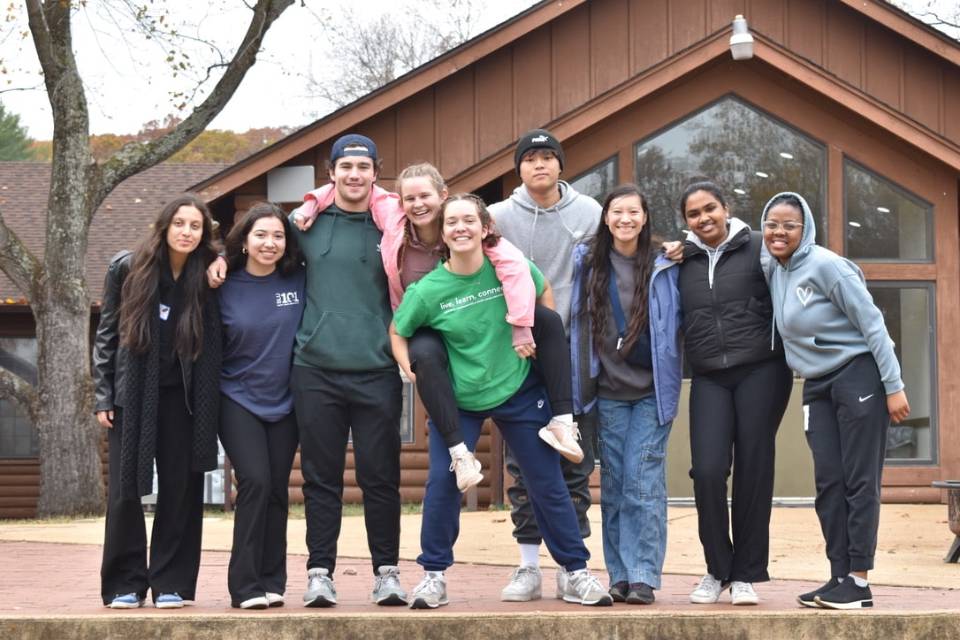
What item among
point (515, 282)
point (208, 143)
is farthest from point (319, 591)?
point (208, 143)

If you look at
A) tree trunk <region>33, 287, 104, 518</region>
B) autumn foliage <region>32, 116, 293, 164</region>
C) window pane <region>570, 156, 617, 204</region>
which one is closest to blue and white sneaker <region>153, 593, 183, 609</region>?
window pane <region>570, 156, 617, 204</region>

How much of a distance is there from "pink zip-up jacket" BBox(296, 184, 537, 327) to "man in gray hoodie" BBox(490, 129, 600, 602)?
472 mm

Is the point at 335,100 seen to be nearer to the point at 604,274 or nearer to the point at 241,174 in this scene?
the point at 241,174

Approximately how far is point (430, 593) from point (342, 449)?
75 centimetres

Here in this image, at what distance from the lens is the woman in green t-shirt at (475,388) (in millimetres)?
5875

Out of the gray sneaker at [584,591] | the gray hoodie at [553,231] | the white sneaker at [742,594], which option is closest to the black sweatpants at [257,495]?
the gray sneaker at [584,591]

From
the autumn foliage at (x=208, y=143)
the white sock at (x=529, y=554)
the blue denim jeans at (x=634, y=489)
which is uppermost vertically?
the autumn foliage at (x=208, y=143)

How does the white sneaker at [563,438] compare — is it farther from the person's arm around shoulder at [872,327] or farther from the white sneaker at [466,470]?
the person's arm around shoulder at [872,327]

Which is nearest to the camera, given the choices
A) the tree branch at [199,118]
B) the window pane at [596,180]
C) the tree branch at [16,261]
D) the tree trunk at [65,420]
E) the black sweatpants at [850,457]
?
the black sweatpants at [850,457]

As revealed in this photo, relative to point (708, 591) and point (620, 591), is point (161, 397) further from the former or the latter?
point (708, 591)

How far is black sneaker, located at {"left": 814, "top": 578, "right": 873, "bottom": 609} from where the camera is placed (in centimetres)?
577

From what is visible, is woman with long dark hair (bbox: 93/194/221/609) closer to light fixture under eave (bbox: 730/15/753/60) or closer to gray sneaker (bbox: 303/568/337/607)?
gray sneaker (bbox: 303/568/337/607)

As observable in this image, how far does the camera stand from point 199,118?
15.4 m

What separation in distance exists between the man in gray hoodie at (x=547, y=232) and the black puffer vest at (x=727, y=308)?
1.85ft
